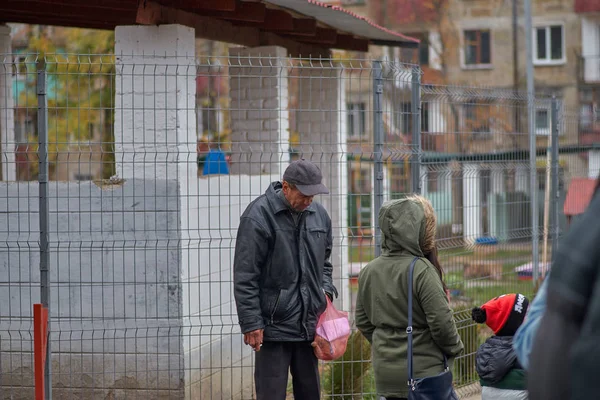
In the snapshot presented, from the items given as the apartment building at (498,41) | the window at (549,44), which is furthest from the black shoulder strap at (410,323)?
the window at (549,44)

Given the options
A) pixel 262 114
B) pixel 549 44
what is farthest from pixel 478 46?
pixel 262 114

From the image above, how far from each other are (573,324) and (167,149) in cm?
516

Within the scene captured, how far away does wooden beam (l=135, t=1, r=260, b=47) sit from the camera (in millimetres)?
7016

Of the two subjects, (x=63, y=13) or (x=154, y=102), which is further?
(x=63, y=13)

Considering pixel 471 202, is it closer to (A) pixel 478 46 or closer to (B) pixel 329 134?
(B) pixel 329 134

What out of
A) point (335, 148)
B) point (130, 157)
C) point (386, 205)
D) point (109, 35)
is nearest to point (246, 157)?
point (335, 148)

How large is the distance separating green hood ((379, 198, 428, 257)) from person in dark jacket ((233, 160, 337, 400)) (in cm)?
57

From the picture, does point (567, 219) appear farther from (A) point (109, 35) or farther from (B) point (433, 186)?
(A) point (109, 35)

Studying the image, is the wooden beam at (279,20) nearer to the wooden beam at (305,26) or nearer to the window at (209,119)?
the wooden beam at (305,26)

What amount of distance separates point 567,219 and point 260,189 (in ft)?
16.7

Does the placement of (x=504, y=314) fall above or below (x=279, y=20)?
below

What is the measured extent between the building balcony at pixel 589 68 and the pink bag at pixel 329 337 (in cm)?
2985

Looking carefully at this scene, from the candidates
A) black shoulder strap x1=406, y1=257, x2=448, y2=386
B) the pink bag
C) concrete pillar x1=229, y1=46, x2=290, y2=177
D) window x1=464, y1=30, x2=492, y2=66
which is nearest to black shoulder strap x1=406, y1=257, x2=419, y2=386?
black shoulder strap x1=406, y1=257, x2=448, y2=386

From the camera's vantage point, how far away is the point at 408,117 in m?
7.39
